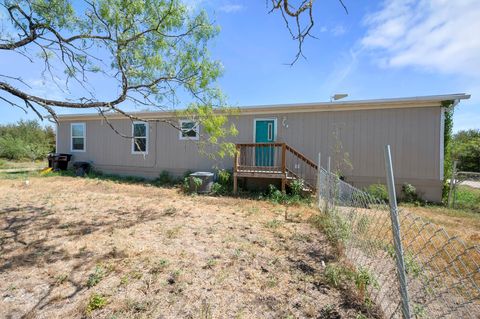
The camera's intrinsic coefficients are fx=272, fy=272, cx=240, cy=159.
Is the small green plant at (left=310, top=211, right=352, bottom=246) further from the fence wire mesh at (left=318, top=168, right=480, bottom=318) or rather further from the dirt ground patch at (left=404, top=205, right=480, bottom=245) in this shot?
the dirt ground patch at (left=404, top=205, right=480, bottom=245)

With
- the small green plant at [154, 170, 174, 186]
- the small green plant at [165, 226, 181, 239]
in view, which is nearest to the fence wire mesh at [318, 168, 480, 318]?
the small green plant at [165, 226, 181, 239]

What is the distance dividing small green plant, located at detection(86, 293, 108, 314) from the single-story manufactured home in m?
4.79

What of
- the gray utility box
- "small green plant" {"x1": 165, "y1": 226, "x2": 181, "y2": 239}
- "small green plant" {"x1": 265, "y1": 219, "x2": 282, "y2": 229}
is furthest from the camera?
the gray utility box

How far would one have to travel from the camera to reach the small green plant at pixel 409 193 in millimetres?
7910

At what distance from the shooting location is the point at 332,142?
8.85 metres

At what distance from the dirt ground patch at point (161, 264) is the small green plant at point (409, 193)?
381 centimetres

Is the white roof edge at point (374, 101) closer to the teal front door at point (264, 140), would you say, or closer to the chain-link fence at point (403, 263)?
the teal front door at point (264, 140)

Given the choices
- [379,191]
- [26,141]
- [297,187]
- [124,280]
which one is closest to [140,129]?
[297,187]

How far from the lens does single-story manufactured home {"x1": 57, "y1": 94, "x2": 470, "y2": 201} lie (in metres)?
7.91

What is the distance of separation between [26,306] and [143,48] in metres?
4.63

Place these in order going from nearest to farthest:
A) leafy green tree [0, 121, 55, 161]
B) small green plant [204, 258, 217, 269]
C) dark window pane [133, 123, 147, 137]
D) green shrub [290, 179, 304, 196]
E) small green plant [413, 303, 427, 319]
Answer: small green plant [413, 303, 427, 319]
small green plant [204, 258, 217, 269]
green shrub [290, 179, 304, 196]
dark window pane [133, 123, 147, 137]
leafy green tree [0, 121, 55, 161]

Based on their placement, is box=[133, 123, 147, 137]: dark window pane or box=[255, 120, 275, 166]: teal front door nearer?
box=[255, 120, 275, 166]: teal front door

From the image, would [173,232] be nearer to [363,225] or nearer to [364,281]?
[363,225]

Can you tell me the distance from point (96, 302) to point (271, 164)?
7.20m
